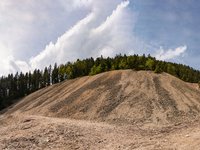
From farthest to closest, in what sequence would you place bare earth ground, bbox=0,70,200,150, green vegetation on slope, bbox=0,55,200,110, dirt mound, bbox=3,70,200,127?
green vegetation on slope, bbox=0,55,200,110 → dirt mound, bbox=3,70,200,127 → bare earth ground, bbox=0,70,200,150

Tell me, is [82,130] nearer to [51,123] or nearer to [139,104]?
[51,123]

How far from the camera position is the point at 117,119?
162 feet

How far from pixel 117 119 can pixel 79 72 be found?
59.5 metres

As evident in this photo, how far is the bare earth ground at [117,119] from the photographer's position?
29.5 m

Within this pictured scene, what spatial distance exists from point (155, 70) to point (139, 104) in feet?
81.9

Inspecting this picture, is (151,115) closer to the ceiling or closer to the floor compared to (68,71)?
closer to the floor

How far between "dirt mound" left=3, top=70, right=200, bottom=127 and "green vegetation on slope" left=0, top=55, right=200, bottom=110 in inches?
433

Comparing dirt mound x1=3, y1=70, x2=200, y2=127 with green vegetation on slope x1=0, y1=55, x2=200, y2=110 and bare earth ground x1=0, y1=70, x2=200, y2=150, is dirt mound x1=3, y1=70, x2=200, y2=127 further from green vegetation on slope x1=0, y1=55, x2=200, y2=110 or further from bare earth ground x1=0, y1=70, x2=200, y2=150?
green vegetation on slope x1=0, y1=55, x2=200, y2=110

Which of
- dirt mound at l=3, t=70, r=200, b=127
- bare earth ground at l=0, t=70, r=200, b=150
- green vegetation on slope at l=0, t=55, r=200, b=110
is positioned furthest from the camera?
green vegetation on slope at l=0, t=55, r=200, b=110

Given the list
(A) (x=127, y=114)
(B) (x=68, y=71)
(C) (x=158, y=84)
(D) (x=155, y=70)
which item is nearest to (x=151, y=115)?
(A) (x=127, y=114)

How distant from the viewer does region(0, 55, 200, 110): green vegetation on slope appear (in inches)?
3430

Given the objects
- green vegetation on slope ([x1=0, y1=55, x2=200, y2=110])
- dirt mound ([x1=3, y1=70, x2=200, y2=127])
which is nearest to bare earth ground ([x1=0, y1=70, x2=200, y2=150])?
dirt mound ([x1=3, y1=70, x2=200, y2=127])

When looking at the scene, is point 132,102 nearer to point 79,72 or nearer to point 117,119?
point 117,119

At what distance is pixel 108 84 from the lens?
A: 69500 millimetres
